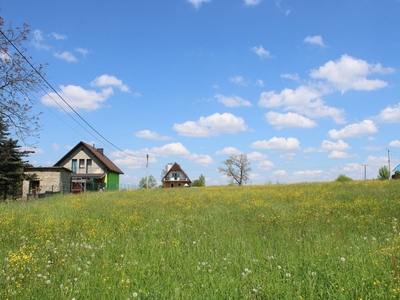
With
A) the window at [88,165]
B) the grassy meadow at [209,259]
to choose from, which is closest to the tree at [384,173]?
the grassy meadow at [209,259]

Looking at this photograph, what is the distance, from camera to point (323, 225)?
7270 mm

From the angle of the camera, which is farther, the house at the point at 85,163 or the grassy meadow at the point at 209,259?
the house at the point at 85,163

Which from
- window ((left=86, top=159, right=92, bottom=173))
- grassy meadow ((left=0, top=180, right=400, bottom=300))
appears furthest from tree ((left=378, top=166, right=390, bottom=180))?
window ((left=86, top=159, right=92, bottom=173))

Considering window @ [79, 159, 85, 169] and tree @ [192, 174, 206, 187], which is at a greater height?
window @ [79, 159, 85, 169]

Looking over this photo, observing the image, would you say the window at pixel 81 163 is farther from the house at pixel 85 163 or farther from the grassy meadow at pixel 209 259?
the grassy meadow at pixel 209 259

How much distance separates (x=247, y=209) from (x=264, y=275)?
6.46 metres

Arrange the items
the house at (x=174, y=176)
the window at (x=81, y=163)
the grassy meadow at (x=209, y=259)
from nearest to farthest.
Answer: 1. the grassy meadow at (x=209, y=259)
2. the window at (x=81, y=163)
3. the house at (x=174, y=176)

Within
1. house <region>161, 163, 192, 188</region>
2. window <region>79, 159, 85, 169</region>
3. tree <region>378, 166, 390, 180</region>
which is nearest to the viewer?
tree <region>378, 166, 390, 180</region>

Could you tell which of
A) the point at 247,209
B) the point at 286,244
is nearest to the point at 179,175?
the point at 247,209

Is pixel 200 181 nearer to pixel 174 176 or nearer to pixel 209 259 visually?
pixel 174 176

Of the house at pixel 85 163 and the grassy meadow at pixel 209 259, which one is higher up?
the house at pixel 85 163


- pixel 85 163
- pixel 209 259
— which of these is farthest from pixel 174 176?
pixel 209 259

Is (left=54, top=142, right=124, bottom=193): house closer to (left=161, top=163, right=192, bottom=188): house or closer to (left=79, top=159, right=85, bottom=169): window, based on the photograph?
(left=79, top=159, right=85, bottom=169): window

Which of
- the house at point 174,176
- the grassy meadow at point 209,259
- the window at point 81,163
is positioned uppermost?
the window at point 81,163
